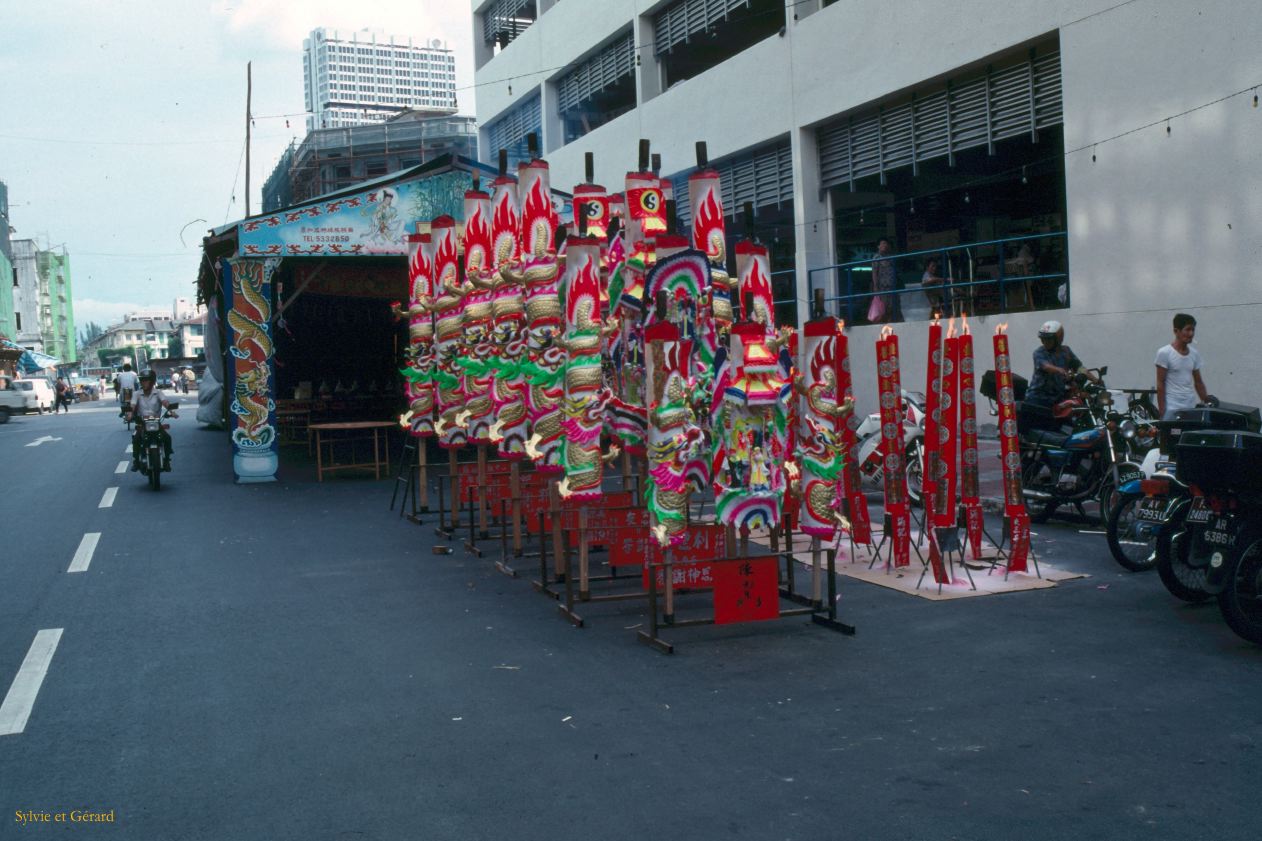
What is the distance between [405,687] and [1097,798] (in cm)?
369

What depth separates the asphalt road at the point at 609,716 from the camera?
456cm

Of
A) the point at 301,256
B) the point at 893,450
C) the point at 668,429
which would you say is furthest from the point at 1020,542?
the point at 301,256

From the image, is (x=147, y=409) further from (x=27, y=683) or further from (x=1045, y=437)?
(x=1045, y=437)

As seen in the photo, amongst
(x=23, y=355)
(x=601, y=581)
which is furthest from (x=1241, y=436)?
(x=23, y=355)

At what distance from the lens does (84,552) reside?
11609mm

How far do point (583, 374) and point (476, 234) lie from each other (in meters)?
3.78

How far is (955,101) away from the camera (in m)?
17.3

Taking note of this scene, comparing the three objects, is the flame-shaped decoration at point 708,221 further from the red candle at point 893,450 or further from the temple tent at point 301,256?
the temple tent at point 301,256

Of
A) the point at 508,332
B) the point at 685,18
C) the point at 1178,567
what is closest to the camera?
the point at 1178,567

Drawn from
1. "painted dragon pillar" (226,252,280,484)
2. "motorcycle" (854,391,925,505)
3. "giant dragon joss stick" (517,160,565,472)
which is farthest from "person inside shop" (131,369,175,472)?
"motorcycle" (854,391,925,505)

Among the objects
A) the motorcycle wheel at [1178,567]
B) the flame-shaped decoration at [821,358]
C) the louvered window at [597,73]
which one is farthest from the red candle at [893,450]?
the louvered window at [597,73]

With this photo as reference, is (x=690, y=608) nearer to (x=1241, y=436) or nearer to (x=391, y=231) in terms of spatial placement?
(x=1241, y=436)

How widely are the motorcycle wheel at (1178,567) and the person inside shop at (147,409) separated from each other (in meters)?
14.9

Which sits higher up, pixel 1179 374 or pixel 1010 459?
pixel 1179 374
